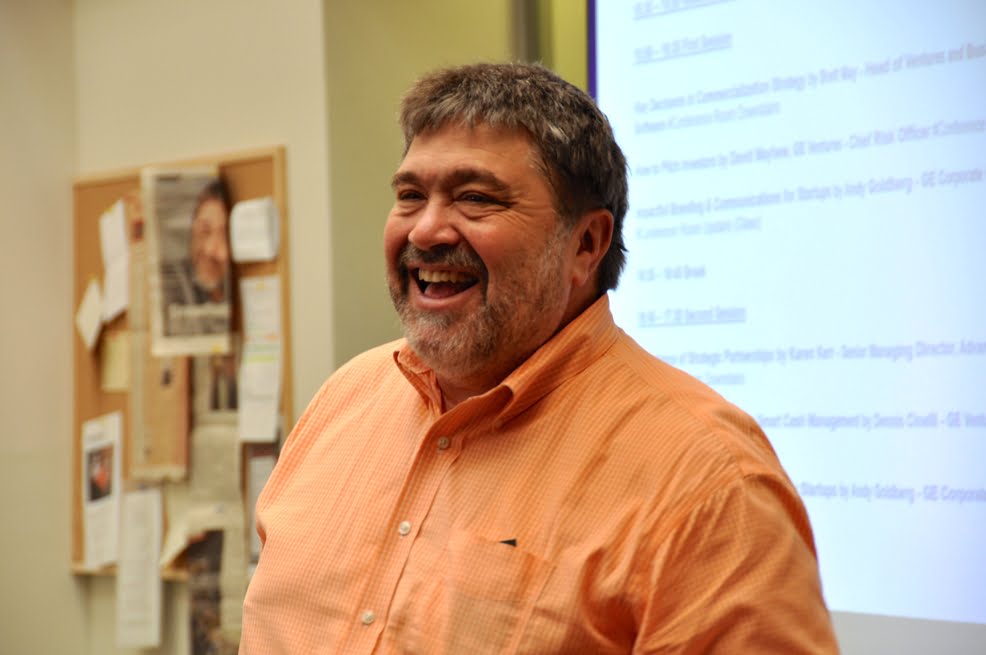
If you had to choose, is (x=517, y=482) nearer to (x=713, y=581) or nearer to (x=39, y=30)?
(x=713, y=581)

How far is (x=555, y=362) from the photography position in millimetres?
1404

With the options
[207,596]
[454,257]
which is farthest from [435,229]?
[207,596]

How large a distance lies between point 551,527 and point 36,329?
2251 millimetres

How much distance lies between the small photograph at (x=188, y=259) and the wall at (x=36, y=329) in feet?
1.26

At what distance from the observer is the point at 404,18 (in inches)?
114

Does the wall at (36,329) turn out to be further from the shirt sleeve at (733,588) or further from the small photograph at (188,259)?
the shirt sleeve at (733,588)

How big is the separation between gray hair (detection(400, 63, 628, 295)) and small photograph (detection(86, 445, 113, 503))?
1.92 m

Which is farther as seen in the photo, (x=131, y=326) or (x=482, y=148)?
(x=131, y=326)

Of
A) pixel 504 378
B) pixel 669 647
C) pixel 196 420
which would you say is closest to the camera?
pixel 669 647

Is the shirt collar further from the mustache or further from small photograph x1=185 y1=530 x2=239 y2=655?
small photograph x1=185 y1=530 x2=239 y2=655

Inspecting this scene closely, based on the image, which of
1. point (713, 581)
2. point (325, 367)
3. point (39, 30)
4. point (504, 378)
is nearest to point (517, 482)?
point (504, 378)

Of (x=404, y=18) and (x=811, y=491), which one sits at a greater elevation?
(x=404, y=18)

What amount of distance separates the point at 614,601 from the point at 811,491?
43.7 inches

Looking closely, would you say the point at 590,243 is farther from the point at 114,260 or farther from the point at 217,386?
the point at 114,260
